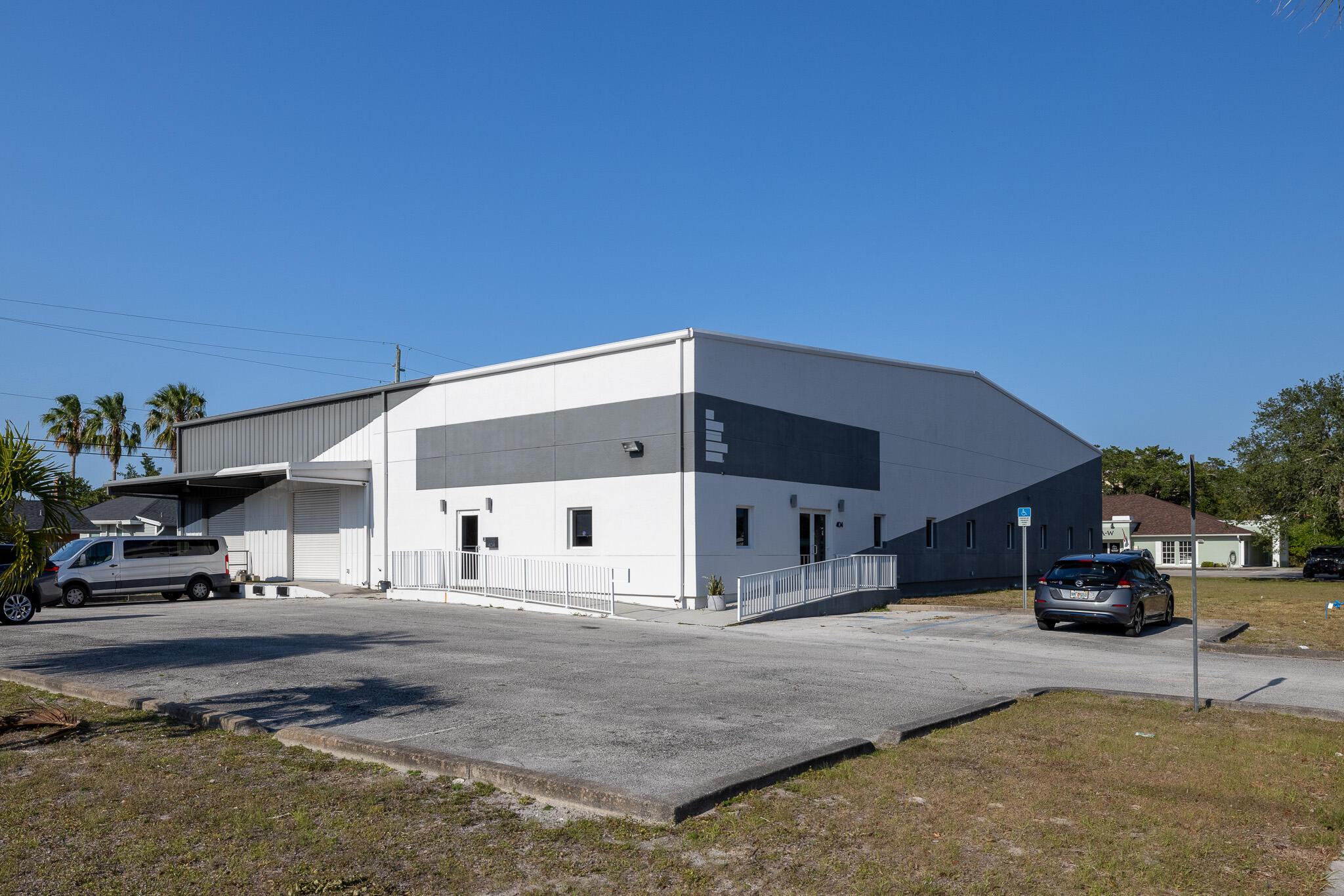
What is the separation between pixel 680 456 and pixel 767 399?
3664 mm

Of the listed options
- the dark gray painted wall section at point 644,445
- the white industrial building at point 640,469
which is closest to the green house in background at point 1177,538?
the white industrial building at point 640,469

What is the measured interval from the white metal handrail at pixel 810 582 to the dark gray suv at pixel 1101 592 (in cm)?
548

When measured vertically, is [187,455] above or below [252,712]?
above

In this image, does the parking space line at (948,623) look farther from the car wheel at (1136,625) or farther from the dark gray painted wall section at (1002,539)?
the dark gray painted wall section at (1002,539)

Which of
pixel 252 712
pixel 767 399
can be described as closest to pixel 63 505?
pixel 252 712

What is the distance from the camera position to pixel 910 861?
16.0 ft

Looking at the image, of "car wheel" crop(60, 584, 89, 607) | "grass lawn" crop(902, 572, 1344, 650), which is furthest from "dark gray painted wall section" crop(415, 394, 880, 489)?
"car wheel" crop(60, 584, 89, 607)

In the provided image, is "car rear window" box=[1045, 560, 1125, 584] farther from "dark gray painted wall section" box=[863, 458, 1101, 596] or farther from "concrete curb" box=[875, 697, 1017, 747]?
"concrete curb" box=[875, 697, 1017, 747]

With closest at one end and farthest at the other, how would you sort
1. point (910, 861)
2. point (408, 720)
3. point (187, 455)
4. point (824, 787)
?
point (910, 861) → point (824, 787) → point (408, 720) → point (187, 455)

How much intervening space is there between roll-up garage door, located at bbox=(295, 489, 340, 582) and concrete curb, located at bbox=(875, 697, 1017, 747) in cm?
2580

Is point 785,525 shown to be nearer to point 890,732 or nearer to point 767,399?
point 767,399

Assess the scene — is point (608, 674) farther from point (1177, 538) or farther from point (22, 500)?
point (1177, 538)

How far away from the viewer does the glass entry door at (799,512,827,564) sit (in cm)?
2611

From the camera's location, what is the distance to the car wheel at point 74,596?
78.0ft
